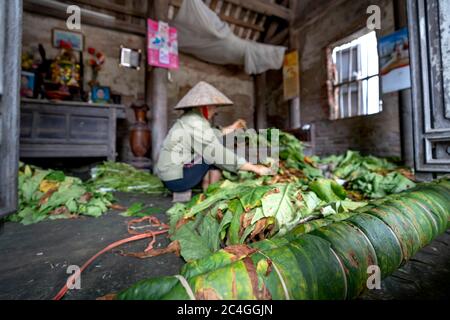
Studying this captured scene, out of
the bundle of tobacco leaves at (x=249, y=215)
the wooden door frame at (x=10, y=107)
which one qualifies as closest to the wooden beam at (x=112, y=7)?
the wooden door frame at (x=10, y=107)

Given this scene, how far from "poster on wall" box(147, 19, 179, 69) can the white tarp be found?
0.51m

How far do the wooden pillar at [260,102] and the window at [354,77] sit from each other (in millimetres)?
2247

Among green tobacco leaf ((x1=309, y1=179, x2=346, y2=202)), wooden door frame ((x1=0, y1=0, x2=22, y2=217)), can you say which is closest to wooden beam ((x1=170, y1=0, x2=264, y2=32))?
wooden door frame ((x1=0, y1=0, x2=22, y2=217))

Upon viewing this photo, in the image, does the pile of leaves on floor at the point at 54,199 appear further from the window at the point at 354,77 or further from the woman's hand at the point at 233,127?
the window at the point at 354,77

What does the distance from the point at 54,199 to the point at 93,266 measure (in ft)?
4.77

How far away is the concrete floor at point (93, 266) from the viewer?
955 mm

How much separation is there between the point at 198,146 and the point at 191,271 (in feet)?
6.09

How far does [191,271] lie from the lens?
0.74 m

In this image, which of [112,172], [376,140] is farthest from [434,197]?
[112,172]

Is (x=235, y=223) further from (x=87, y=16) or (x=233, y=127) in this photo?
(x=87, y=16)

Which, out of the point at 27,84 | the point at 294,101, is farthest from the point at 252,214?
the point at 294,101

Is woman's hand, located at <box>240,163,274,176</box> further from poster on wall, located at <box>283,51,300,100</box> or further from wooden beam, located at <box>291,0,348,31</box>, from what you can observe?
wooden beam, located at <box>291,0,348,31</box>

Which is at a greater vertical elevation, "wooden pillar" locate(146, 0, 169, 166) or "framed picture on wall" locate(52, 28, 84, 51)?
"framed picture on wall" locate(52, 28, 84, 51)

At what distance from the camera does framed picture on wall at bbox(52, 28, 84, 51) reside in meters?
5.45
